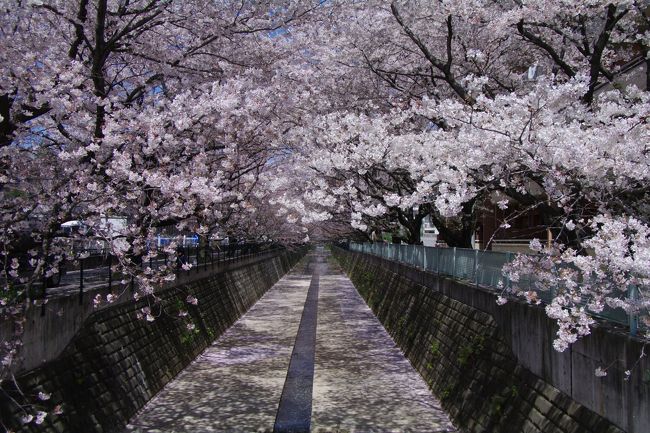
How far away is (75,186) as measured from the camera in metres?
7.86

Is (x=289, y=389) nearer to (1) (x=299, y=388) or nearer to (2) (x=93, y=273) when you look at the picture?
(1) (x=299, y=388)

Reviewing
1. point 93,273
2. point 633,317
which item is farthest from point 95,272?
point 633,317

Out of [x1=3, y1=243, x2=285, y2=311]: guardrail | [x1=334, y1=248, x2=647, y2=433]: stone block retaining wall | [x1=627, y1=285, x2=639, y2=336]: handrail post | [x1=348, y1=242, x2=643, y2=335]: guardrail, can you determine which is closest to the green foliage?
[x1=3, y1=243, x2=285, y2=311]: guardrail

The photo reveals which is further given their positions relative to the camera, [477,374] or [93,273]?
[93,273]

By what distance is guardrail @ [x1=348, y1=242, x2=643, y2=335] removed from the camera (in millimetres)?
5980

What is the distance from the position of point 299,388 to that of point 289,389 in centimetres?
24

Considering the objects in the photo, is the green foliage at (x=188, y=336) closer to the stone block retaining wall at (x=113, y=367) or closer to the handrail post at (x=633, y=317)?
the stone block retaining wall at (x=113, y=367)

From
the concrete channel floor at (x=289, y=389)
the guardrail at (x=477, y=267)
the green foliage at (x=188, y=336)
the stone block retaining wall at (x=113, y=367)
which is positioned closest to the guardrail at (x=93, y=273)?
the stone block retaining wall at (x=113, y=367)

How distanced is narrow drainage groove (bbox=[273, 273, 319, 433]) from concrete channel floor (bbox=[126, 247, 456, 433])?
0.26 ft

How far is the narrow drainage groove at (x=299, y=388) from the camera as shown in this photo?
33.4 ft

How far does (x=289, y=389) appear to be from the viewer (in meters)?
12.6

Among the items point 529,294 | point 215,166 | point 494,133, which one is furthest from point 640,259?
point 215,166

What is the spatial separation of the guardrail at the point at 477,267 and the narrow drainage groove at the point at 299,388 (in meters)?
4.32

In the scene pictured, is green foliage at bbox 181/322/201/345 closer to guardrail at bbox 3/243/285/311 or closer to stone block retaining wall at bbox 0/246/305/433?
stone block retaining wall at bbox 0/246/305/433
